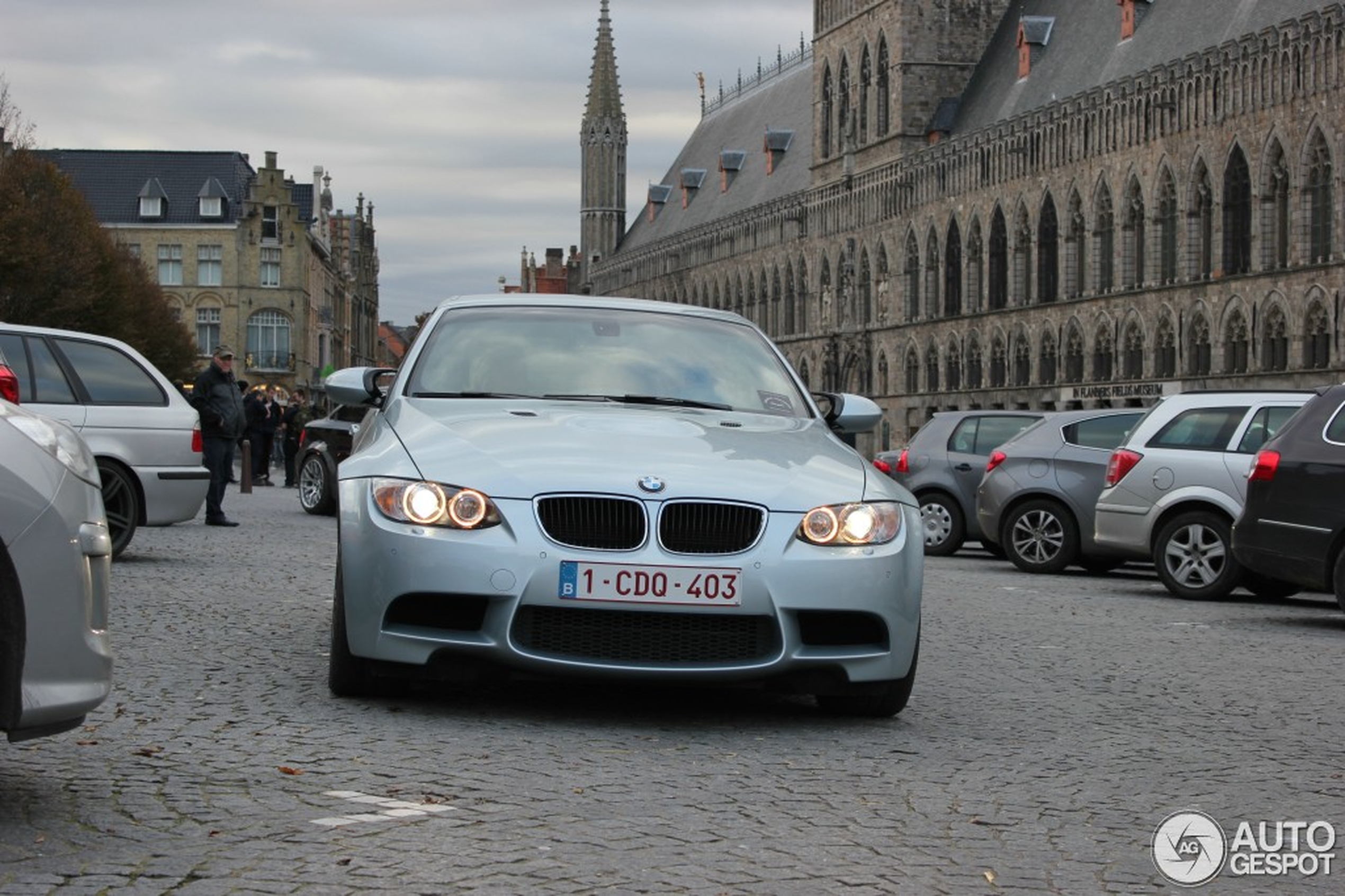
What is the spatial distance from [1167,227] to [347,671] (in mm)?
56211

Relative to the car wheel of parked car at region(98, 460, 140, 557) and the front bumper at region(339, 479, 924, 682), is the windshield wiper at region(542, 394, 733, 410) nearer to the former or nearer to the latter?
the front bumper at region(339, 479, 924, 682)

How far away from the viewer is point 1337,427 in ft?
44.7

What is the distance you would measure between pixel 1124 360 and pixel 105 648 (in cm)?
5954

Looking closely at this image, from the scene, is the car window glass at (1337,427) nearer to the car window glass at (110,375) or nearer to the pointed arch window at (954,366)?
the car window glass at (110,375)

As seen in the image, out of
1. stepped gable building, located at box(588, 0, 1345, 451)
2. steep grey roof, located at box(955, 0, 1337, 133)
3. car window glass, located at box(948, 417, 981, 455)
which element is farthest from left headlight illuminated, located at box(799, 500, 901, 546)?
steep grey roof, located at box(955, 0, 1337, 133)

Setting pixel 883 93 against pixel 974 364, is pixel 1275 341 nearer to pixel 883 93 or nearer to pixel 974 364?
pixel 974 364

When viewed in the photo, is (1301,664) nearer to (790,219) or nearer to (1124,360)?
(1124,360)

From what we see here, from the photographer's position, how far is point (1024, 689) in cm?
924

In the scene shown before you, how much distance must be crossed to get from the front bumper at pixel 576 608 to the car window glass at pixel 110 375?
8693mm

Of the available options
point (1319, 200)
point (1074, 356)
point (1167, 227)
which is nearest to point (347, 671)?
point (1319, 200)

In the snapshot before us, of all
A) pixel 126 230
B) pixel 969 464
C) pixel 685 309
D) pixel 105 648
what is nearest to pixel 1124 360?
pixel 969 464

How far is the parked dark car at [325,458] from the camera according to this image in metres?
26.0

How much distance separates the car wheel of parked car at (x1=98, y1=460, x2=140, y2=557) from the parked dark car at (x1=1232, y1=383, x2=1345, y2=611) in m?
7.86

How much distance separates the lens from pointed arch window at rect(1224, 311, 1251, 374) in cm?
5625
